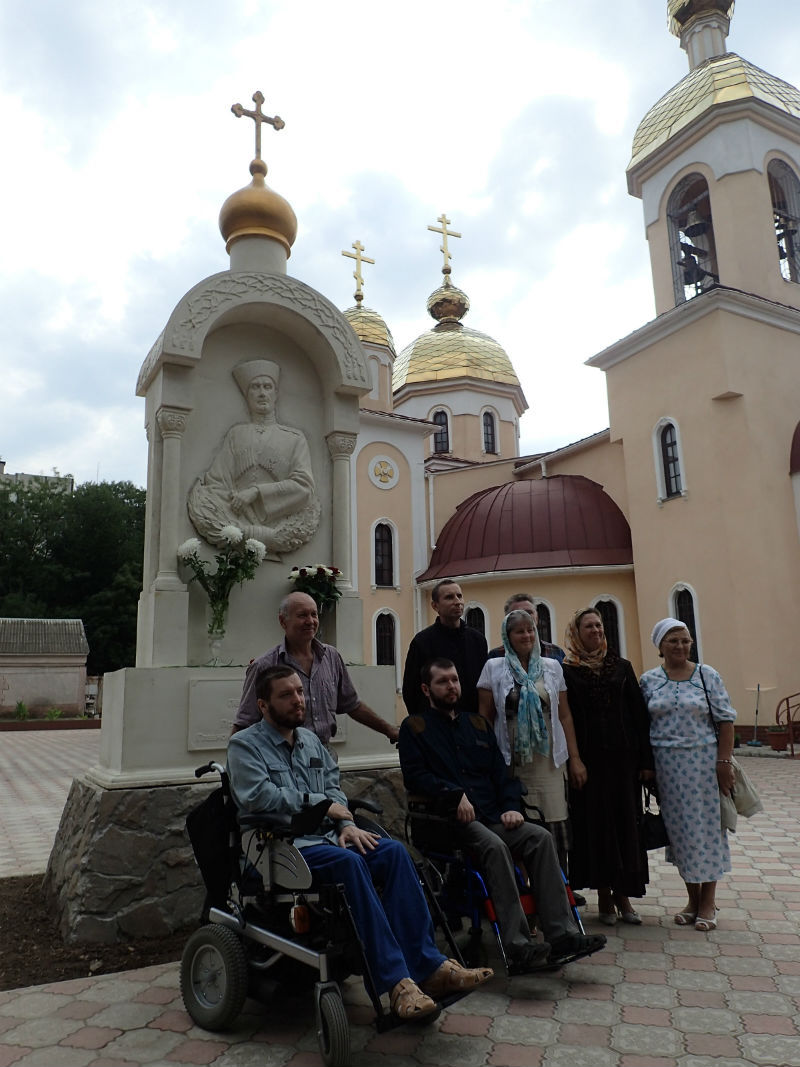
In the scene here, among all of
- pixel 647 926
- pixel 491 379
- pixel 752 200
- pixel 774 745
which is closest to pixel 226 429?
pixel 647 926

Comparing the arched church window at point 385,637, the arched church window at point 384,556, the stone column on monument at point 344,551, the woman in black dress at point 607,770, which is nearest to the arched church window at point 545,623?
the arched church window at point 385,637

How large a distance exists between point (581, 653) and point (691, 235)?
1692 centimetres

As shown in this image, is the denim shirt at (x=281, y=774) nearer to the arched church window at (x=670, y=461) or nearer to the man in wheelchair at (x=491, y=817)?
the man in wheelchair at (x=491, y=817)

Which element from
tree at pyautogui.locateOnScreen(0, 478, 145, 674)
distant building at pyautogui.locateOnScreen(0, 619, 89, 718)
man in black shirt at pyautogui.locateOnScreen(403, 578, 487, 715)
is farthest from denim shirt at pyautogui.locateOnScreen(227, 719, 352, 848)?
tree at pyautogui.locateOnScreen(0, 478, 145, 674)

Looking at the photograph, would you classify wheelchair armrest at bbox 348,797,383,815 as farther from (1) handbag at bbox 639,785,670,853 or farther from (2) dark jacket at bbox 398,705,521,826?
(1) handbag at bbox 639,785,670,853

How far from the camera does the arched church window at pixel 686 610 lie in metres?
15.6

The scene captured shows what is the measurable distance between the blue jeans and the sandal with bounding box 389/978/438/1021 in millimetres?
28

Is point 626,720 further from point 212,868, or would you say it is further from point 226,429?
point 226,429

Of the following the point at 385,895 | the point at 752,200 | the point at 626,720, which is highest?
the point at 752,200

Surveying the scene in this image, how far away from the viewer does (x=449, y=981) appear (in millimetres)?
2822

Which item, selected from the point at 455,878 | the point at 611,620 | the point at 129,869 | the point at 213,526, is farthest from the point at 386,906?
the point at 611,620

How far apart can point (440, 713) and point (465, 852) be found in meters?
0.65

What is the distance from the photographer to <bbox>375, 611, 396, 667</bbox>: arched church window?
21.1 metres

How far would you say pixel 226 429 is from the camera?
555 cm
